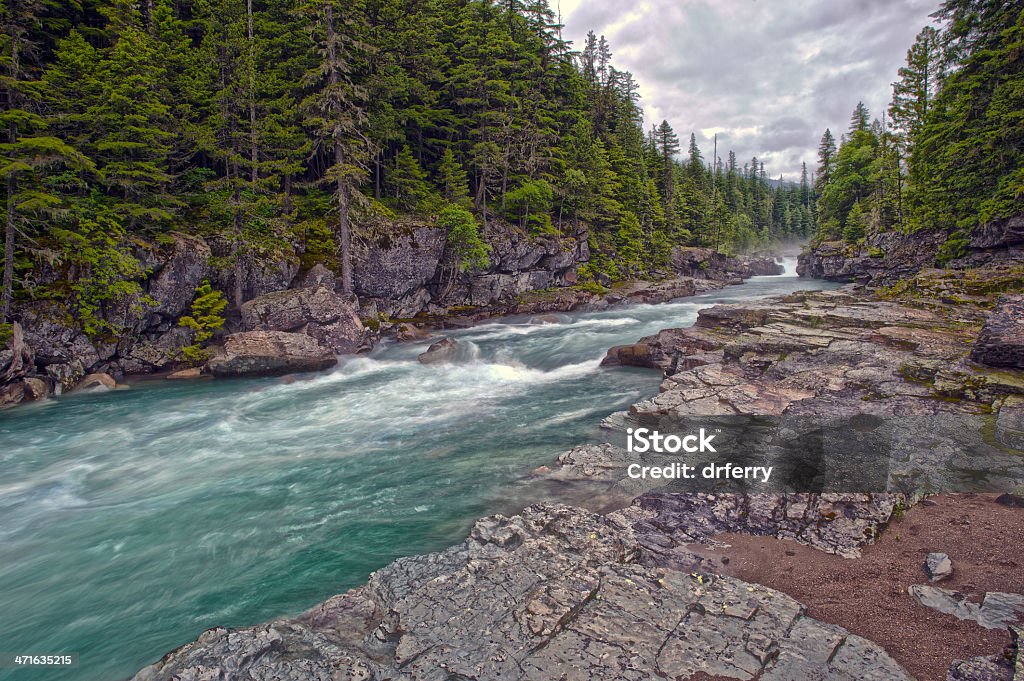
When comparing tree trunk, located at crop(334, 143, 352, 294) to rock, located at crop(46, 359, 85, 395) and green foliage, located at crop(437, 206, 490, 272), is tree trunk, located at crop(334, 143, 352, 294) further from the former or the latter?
rock, located at crop(46, 359, 85, 395)

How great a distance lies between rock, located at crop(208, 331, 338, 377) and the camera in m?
17.8

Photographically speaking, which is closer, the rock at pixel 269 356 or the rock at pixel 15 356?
the rock at pixel 15 356

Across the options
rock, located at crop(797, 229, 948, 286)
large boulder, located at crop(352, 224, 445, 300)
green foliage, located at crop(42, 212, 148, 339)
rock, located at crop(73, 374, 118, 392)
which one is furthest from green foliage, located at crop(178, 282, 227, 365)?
rock, located at crop(797, 229, 948, 286)

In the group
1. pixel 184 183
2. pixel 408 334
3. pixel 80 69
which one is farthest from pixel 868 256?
pixel 80 69

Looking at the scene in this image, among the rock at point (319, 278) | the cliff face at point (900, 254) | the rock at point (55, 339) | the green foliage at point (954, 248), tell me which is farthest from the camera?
the green foliage at point (954, 248)

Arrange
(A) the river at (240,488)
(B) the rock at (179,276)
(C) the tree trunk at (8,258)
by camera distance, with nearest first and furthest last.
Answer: (A) the river at (240,488)
(C) the tree trunk at (8,258)
(B) the rock at (179,276)

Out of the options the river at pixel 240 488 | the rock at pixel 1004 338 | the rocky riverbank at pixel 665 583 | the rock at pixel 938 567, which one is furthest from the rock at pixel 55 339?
the rock at pixel 1004 338

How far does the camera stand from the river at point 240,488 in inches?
251

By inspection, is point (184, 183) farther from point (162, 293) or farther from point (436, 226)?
point (436, 226)

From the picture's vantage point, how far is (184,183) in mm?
22984

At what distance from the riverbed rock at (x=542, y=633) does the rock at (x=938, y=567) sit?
5.30 feet

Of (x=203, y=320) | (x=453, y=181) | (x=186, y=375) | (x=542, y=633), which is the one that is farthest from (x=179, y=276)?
(x=542, y=633)

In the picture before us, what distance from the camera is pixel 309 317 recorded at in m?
20.2

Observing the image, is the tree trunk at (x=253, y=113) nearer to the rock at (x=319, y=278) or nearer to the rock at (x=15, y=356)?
the rock at (x=319, y=278)
